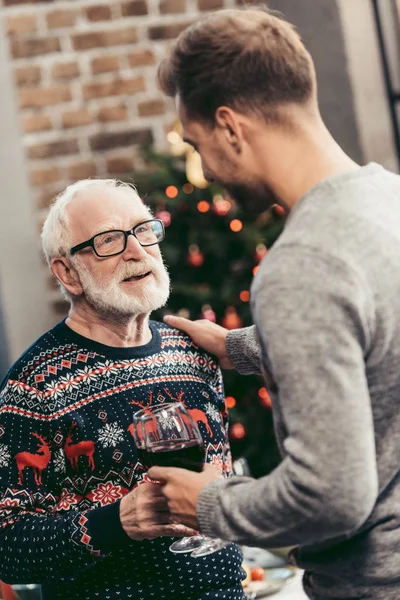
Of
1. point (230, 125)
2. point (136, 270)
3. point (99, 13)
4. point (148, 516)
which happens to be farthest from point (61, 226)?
point (99, 13)

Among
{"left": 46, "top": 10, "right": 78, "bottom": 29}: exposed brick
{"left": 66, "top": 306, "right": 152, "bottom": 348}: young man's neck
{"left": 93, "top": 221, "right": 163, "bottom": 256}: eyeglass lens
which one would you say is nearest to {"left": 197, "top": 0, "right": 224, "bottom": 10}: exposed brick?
{"left": 46, "top": 10, "right": 78, "bottom": 29}: exposed brick

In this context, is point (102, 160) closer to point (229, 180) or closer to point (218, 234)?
point (218, 234)

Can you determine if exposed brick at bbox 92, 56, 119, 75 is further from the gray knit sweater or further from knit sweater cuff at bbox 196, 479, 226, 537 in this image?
knit sweater cuff at bbox 196, 479, 226, 537

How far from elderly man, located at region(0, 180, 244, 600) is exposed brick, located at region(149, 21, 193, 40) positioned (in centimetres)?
195

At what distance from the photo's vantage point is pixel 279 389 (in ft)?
3.59

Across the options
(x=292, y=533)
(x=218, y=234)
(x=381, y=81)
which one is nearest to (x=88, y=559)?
(x=292, y=533)

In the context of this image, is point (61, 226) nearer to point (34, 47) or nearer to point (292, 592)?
point (292, 592)

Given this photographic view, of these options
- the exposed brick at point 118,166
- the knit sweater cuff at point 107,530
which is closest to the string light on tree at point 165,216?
the exposed brick at point 118,166

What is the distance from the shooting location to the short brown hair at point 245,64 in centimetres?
118

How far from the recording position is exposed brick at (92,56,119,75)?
368 centimetres

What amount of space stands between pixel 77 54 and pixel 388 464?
2.87 metres

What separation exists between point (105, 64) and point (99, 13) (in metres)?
0.21

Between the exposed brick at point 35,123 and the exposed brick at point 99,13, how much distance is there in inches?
18.2

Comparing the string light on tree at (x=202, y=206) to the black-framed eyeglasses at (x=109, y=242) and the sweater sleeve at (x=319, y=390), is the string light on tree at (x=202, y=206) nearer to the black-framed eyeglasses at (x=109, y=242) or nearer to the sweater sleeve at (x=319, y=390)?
the black-framed eyeglasses at (x=109, y=242)
